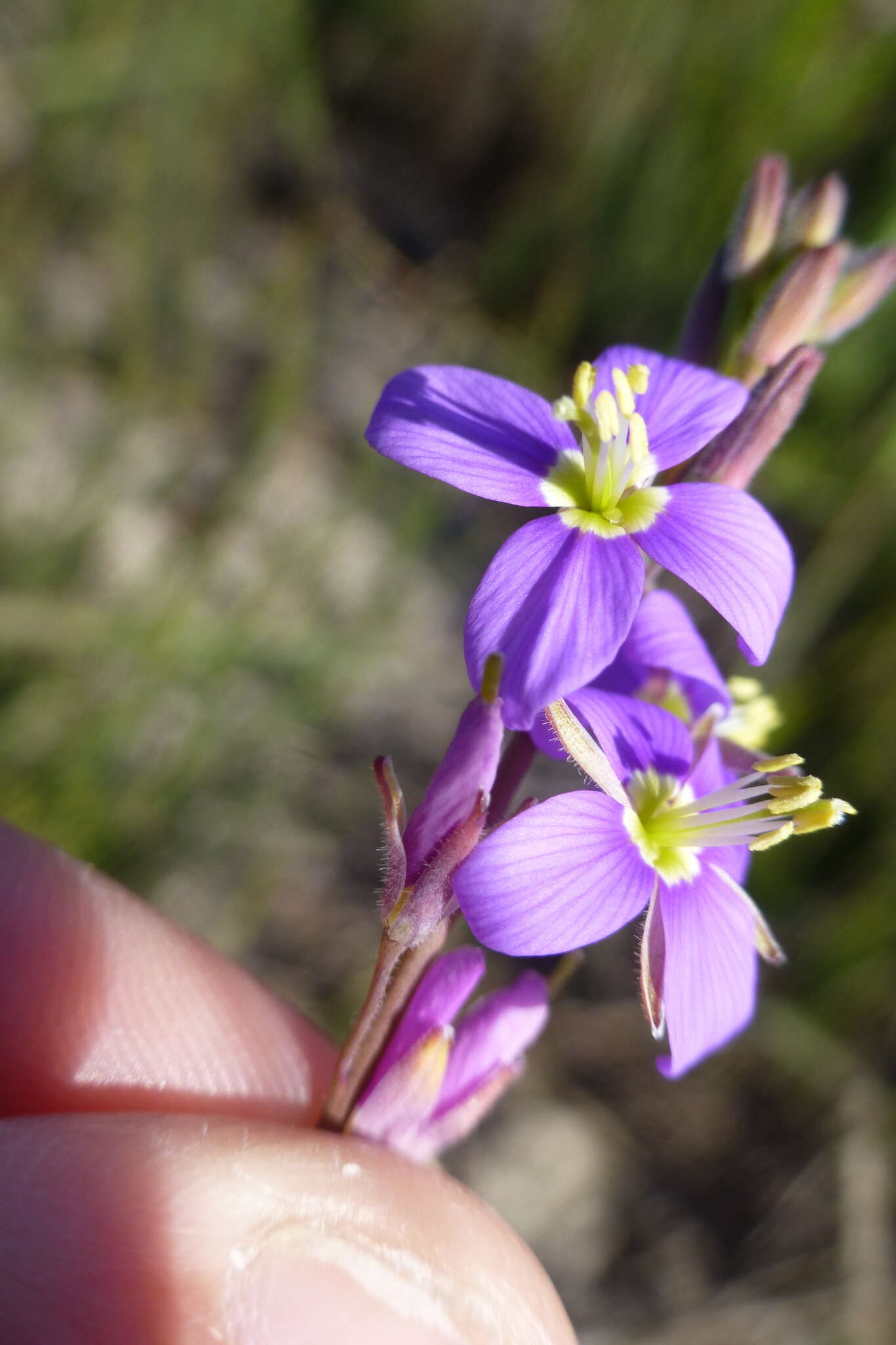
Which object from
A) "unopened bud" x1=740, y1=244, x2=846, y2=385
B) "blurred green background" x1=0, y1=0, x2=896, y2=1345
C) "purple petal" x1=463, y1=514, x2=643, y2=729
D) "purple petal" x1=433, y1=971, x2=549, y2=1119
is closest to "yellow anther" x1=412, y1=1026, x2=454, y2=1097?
"purple petal" x1=433, y1=971, x2=549, y2=1119

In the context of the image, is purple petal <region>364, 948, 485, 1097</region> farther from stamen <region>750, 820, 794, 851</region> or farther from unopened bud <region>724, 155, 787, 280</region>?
unopened bud <region>724, 155, 787, 280</region>

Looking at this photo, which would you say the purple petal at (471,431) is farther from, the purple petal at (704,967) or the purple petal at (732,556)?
the purple petal at (704,967)

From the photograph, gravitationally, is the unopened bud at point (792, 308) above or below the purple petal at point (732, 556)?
above

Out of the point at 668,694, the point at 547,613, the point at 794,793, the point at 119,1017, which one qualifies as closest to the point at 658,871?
the point at 794,793

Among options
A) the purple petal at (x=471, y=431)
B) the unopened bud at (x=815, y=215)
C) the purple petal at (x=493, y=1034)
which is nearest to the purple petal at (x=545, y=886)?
the purple petal at (x=493, y=1034)

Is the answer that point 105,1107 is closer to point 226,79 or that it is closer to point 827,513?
point 827,513

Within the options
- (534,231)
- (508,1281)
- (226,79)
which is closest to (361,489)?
(534,231)
